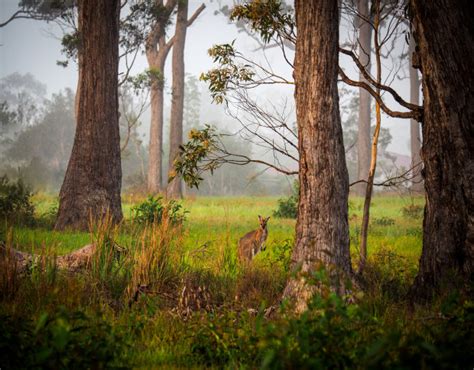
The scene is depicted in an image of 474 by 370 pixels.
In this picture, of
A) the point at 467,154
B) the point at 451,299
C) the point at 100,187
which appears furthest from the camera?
the point at 100,187

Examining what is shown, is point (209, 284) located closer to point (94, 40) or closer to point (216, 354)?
point (216, 354)

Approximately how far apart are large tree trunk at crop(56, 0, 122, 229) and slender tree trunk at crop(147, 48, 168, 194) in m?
14.4

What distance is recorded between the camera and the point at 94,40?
485 inches

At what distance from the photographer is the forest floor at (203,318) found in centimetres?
312

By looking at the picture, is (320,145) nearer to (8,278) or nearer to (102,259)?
(102,259)

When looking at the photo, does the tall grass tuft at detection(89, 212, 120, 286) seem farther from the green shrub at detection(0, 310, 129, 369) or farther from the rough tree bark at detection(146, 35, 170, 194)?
the rough tree bark at detection(146, 35, 170, 194)

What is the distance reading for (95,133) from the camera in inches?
479

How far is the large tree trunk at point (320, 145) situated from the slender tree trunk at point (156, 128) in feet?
71.6

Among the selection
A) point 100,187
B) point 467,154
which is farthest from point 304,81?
point 100,187

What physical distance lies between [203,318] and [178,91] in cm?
2398

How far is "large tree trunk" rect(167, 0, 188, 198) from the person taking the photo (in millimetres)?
26434

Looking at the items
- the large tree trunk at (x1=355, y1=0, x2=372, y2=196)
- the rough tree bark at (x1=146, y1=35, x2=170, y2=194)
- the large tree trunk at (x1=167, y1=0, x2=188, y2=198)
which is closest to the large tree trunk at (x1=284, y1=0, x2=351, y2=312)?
the large tree trunk at (x1=167, y1=0, x2=188, y2=198)

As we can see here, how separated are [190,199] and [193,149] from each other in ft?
56.8

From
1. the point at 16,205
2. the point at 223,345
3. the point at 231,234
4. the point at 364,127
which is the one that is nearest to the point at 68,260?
the point at 223,345
